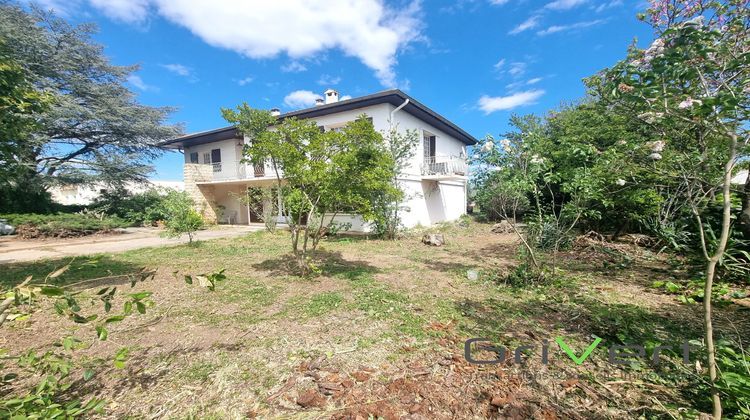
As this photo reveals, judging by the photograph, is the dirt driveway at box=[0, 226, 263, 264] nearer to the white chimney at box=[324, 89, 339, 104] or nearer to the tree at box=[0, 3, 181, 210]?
the tree at box=[0, 3, 181, 210]

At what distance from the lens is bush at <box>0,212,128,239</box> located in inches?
431

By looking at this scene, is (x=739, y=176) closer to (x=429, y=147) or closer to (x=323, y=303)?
(x=323, y=303)

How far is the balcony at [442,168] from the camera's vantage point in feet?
44.8

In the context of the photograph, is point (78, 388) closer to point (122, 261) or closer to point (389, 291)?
point (389, 291)

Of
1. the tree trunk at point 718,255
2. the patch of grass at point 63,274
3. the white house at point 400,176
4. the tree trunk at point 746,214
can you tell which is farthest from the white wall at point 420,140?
the tree trunk at point 718,255

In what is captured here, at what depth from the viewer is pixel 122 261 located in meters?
7.06

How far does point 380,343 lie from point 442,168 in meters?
12.1

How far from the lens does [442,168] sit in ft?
46.5

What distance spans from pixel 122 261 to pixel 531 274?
899cm

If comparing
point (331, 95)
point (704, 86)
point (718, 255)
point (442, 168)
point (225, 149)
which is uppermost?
point (331, 95)

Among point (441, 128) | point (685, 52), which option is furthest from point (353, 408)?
point (441, 128)

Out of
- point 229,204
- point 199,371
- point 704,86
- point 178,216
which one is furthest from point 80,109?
point 704,86

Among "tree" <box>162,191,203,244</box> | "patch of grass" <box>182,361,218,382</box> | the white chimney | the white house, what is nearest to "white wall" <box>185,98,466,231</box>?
the white house

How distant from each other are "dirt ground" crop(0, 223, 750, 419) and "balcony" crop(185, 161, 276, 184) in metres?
10.5
